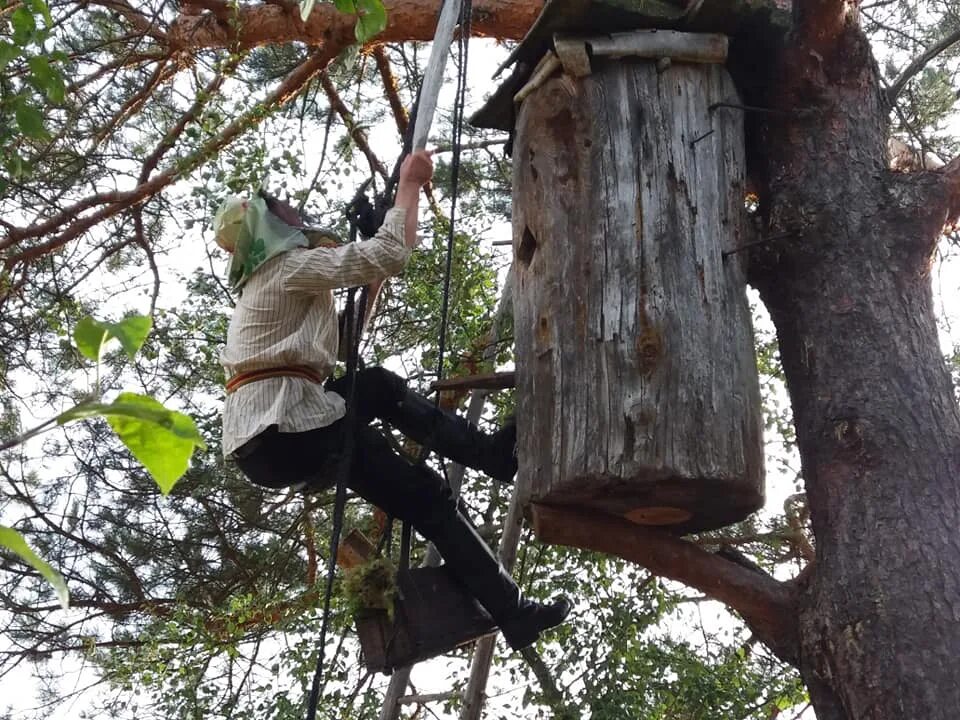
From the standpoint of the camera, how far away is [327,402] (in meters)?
2.99

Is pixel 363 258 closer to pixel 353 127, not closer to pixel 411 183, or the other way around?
pixel 411 183

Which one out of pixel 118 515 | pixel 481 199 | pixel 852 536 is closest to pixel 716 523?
pixel 852 536

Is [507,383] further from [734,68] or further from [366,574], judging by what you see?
[734,68]

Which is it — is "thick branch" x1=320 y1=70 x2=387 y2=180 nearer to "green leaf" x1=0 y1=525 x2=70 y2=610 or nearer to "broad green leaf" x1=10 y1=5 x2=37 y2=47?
"broad green leaf" x1=10 y1=5 x2=37 y2=47

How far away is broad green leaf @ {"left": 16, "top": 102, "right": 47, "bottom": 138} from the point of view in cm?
242

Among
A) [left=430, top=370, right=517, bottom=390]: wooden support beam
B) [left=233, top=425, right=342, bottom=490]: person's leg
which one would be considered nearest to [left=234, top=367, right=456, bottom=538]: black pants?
[left=233, top=425, right=342, bottom=490]: person's leg

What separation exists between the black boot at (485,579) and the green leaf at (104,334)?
2268 millimetres

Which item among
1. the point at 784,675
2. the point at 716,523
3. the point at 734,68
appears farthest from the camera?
the point at 784,675

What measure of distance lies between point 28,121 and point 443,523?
1470mm

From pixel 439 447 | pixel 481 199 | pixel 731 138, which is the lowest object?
pixel 439 447

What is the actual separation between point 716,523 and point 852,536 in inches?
14.0

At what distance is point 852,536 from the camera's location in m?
2.61

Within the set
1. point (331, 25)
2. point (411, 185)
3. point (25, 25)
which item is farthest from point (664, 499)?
point (331, 25)

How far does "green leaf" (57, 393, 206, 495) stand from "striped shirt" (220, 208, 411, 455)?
6.28ft
